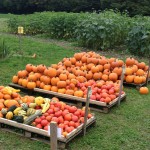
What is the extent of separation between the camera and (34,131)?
5.36m

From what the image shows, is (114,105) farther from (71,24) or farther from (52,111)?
(71,24)

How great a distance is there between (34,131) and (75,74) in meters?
2.70

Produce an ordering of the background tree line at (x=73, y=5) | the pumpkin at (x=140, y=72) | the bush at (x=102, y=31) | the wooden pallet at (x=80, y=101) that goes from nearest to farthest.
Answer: the wooden pallet at (x=80, y=101)
the pumpkin at (x=140, y=72)
the bush at (x=102, y=31)
the background tree line at (x=73, y=5)

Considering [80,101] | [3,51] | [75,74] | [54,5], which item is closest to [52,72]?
[75,74]

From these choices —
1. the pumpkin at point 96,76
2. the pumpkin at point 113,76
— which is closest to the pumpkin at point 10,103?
the pumpkin at point 96,76

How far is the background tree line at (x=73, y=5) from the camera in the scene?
34281mm

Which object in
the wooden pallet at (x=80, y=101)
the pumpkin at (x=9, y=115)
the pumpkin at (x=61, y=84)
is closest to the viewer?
the pumpkin at (x=9, y=115)

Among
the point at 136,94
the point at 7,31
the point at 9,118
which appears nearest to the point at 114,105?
the point at 136,94

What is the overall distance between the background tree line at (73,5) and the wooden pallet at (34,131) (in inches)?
1159

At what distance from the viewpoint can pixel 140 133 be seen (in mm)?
5844

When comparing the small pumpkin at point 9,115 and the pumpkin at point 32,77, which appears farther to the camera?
the pumpkin at point 32,77

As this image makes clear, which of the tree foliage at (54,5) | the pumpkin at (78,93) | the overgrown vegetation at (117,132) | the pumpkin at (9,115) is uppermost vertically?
the tree foliage at (54,5)

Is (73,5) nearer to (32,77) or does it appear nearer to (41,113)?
(32,77)

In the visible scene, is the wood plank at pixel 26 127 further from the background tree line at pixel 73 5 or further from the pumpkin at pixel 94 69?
the background tree line at pixel 73 5
